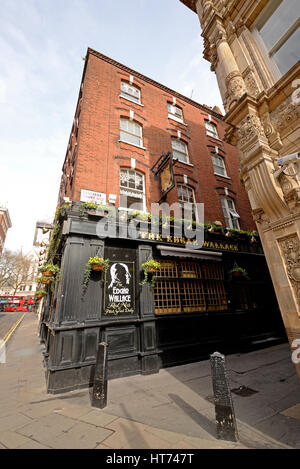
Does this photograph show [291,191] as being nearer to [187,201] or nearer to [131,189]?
[131,189]

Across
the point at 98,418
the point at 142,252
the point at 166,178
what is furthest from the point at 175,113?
the point at 98,418

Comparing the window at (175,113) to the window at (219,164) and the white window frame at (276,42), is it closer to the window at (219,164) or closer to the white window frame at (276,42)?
the window at (219,164)

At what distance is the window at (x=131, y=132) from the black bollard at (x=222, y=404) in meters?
10.9

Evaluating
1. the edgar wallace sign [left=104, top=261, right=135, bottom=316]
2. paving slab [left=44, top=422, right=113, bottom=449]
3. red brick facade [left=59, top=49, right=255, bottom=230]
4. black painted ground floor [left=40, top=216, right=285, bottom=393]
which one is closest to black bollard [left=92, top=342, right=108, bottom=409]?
paving slab [left=44, top=422, right=113, bottom=449]

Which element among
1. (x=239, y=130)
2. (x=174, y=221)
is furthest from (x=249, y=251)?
(x=239, y=130)

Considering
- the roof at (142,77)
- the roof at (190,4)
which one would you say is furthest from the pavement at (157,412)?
the roof at (142,77)

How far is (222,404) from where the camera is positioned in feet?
10.4

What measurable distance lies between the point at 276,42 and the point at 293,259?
5222 mm

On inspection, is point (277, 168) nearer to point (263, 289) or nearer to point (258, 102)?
point (258, 102)

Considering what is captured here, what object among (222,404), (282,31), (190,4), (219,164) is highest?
(190,4)

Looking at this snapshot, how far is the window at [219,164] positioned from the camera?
1451 centimetres

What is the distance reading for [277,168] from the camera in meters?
3.73

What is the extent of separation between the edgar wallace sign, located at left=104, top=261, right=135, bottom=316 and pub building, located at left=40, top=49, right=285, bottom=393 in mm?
37

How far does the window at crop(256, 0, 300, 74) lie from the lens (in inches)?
169
